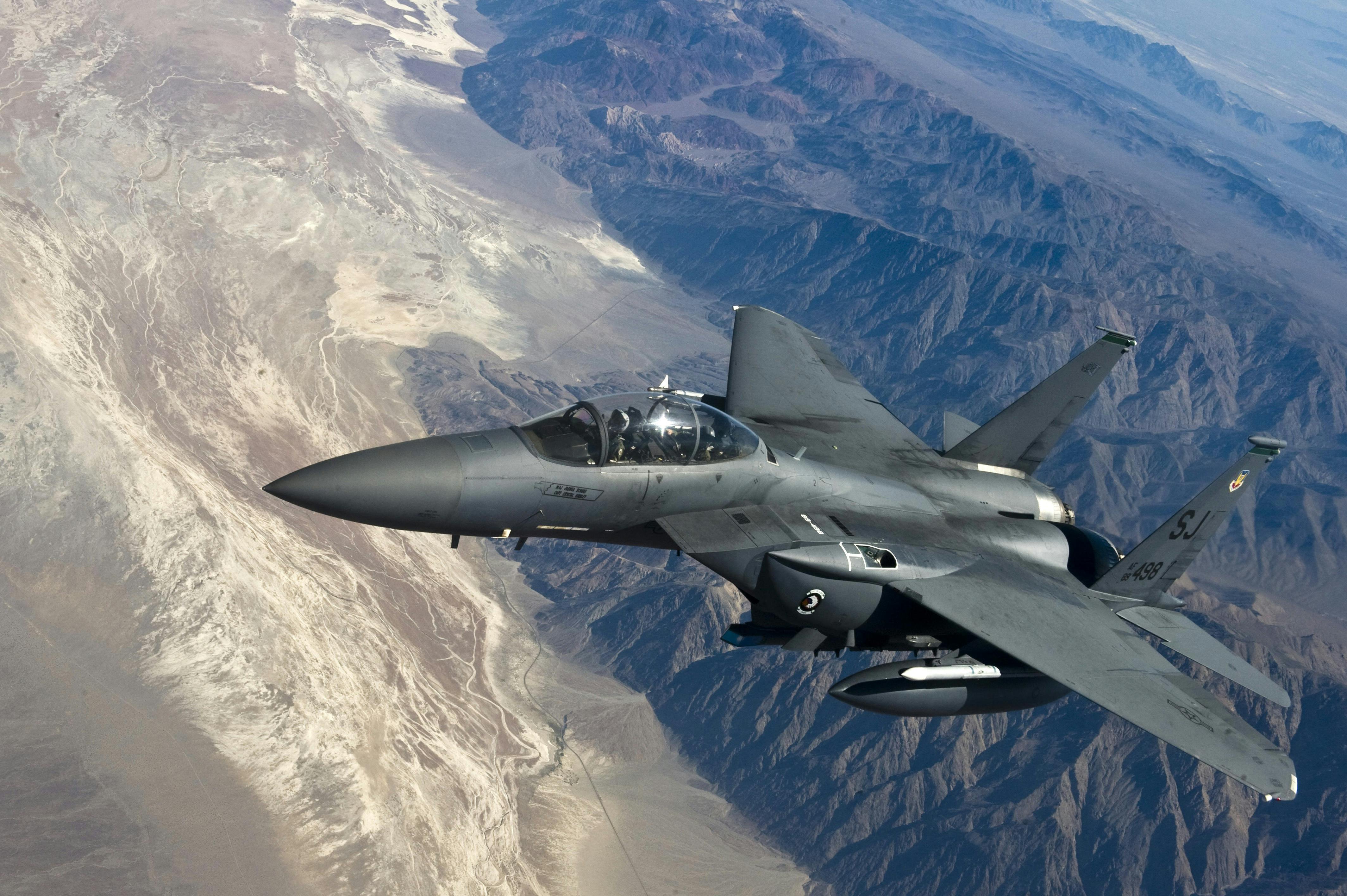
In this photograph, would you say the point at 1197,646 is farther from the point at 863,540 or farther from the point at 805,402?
the point at 805,402

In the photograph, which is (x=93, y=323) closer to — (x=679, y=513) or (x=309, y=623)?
(x=309, y=623)

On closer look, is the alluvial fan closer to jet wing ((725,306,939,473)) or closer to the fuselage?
jet wing ((725,306,939,473))

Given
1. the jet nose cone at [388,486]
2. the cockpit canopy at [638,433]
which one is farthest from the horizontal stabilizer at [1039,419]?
the jet nose cone at [388,486]

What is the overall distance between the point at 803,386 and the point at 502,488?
1518 centimetres

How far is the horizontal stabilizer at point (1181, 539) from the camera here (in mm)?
27656

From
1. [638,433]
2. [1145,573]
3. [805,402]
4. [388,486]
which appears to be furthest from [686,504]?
[1145,573]

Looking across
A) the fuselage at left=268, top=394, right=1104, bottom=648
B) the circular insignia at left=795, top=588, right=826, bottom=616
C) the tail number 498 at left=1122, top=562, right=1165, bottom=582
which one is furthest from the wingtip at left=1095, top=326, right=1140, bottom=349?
the circular insignia at left=795, top=588, right=826, bottom=616

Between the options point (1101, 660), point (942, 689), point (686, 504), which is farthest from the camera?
point (686, 504)

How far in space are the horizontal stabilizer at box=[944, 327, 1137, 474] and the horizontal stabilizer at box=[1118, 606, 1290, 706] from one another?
6.15m

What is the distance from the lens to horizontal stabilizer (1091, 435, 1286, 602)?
27656mm

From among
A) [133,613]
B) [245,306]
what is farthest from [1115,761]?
[245,306]

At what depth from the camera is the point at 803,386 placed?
33.5 m

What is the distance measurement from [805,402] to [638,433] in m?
11.3

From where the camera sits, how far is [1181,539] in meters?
27.8
